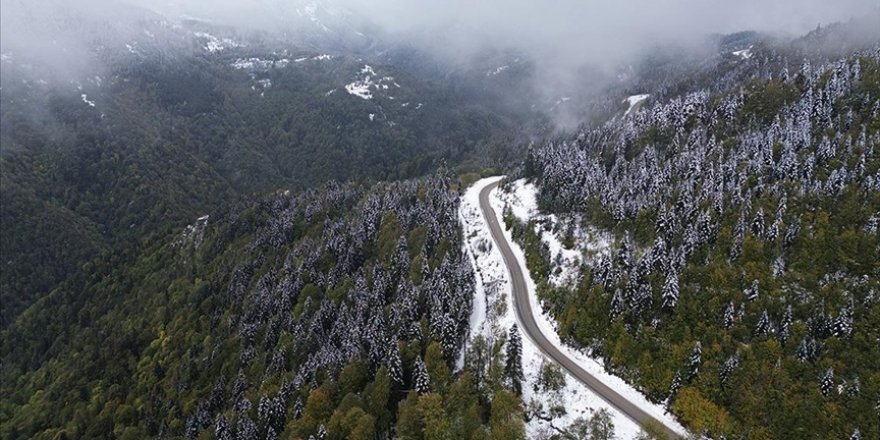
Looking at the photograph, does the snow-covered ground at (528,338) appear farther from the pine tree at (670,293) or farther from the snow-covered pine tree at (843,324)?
the snow-covered pine tree at (843,324)

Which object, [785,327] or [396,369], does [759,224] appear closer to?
[785,327]

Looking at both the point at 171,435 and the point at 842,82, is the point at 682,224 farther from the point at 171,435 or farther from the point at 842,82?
the point at 171,435

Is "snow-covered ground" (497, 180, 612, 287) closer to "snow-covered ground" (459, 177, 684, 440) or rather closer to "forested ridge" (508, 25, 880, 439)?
"forested ridge" (508, 25, 880, 439)

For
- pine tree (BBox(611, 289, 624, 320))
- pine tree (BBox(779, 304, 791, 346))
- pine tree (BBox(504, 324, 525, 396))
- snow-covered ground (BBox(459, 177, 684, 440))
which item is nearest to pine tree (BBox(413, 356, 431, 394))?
pine tree (BBox(504, 324, 525, 396))

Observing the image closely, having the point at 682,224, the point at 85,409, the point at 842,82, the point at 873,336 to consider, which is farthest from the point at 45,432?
the point at 842,82

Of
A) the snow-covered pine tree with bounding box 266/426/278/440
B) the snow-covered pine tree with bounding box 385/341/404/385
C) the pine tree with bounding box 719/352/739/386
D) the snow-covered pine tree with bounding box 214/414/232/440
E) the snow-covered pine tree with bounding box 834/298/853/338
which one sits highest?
the snow-covered pine tree with bounding box 834/298/853/338
